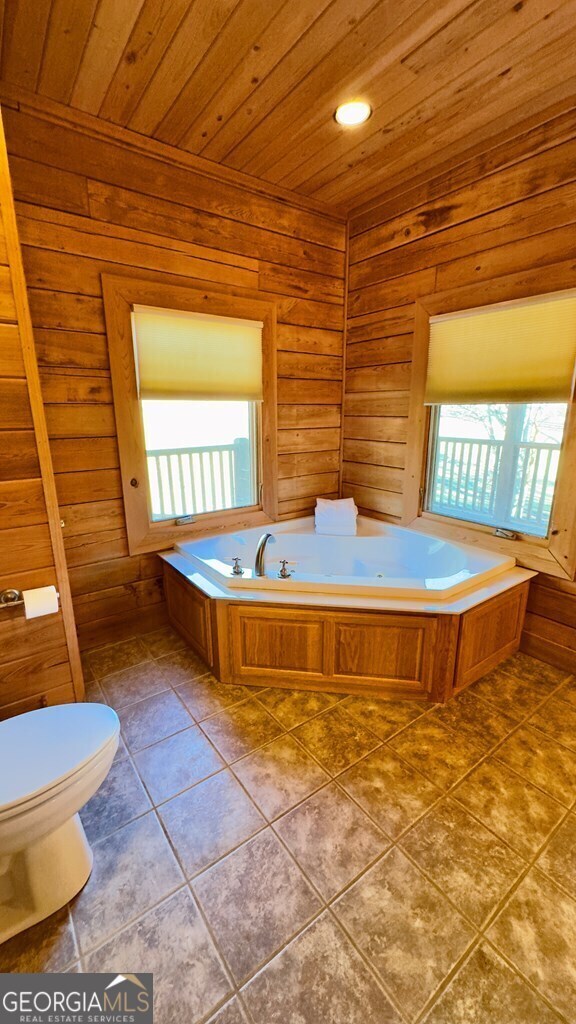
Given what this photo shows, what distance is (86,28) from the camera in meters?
1.53

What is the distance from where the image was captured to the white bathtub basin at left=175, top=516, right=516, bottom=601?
210 cm

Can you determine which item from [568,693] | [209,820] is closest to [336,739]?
[209,820]

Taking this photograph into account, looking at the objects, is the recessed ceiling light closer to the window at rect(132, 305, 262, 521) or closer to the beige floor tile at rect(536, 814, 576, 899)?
the window at rect(132, 305, 262, 521)

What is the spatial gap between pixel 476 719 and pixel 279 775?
958 mm

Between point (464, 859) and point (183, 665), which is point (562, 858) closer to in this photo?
point (464, 859)

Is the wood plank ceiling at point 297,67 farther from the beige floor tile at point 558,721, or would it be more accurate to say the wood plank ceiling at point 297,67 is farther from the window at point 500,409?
the beige floor tile at point 558,721

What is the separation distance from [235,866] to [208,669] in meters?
1.06

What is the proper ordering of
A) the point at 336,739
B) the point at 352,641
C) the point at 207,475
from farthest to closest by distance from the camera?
the point at 207,475 < the point at 352,641 < the point at 336,739

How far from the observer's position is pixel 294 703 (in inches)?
81.7

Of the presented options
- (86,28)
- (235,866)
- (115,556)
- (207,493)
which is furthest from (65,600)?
(86,28)

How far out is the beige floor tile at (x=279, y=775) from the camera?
5.14 ft

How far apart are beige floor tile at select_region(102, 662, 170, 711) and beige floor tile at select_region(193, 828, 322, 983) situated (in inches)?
38.0

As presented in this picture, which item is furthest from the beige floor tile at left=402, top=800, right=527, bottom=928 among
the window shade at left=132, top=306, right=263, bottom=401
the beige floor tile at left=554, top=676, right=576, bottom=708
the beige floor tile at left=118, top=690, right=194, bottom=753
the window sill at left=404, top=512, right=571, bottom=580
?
the window shade at left=132, top=306, right=263, bottom=401

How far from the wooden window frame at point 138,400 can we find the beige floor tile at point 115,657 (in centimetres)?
56
